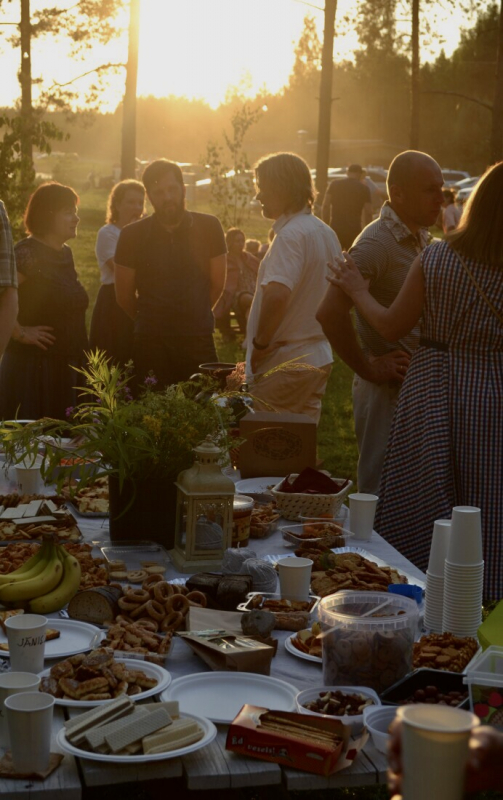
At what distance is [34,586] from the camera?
243 centimetres

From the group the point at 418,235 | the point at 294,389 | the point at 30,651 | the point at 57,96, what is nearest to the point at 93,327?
the point at 294,389

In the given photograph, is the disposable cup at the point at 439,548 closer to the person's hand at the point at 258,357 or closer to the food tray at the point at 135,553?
the food tray at the point at 135,553

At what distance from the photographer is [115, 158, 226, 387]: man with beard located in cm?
518

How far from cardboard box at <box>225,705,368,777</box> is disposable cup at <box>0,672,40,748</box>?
36cm

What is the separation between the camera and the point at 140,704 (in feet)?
6.26

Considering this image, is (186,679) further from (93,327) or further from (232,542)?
(93,327)

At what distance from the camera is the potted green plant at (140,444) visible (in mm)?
2912

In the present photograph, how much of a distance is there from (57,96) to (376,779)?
17.3 meters

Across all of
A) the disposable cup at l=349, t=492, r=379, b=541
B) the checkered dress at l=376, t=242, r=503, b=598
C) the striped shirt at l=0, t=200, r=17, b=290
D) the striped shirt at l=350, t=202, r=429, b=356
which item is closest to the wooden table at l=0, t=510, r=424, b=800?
the disposable cup at l=349, t=492, r=379, b=541

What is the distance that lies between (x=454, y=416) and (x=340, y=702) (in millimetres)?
1624

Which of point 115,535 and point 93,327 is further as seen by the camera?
point 93,327

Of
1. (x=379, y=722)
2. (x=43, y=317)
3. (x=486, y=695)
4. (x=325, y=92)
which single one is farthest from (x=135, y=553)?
(x=325, y=92)

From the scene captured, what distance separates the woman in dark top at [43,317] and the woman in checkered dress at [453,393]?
256cm

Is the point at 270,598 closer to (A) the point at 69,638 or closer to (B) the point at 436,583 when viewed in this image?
(B) the point at 436,583
